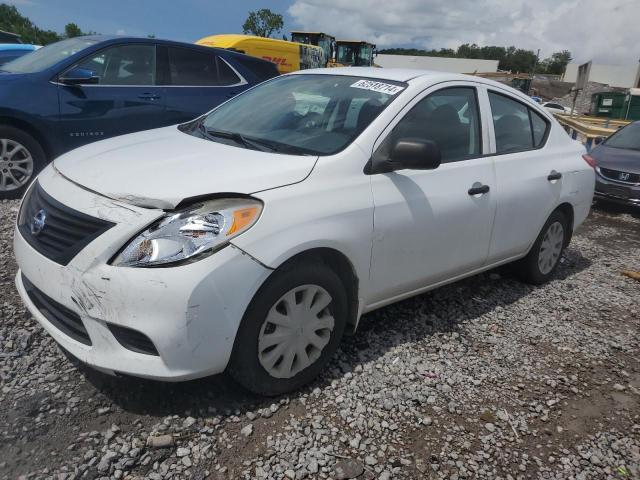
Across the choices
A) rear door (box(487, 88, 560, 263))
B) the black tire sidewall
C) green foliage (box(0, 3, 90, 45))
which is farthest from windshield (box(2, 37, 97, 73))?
green foliage (box(0, 3, 90, 45))

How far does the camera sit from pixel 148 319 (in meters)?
2.16

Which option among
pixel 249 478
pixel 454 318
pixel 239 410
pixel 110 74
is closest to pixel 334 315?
pixel 239 410

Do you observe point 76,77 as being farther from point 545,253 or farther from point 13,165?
point 545,253

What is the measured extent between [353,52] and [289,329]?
27.4 m

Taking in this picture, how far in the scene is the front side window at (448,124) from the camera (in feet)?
10.3

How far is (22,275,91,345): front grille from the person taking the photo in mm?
2355

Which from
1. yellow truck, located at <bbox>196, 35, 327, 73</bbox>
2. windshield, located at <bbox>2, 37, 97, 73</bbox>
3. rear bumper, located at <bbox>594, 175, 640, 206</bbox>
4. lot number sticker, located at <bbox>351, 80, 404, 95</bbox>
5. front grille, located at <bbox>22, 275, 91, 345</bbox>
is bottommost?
rear bumper, located at <bbox>594, 175, 640, 206</bbox>

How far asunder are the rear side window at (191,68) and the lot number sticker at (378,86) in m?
3.66

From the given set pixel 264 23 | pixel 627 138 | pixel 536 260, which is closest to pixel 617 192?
pixel 627 138

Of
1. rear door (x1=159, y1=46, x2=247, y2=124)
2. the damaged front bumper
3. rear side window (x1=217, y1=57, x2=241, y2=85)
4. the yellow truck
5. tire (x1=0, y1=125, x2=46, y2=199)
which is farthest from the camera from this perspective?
the yellow truck

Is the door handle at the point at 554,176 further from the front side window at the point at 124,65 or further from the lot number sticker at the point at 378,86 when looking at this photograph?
the front side window at the point at 124,65

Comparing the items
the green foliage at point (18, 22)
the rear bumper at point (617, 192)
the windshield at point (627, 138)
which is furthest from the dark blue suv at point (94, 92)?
the green foliage at point (18, 22)

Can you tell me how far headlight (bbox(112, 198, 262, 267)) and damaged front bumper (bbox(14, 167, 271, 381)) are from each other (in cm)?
4

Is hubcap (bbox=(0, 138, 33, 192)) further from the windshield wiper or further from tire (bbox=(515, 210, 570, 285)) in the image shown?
tire (bbox=(515, 210, 570, 285))
